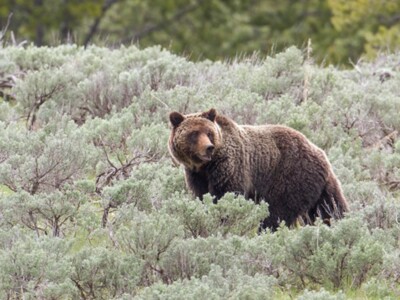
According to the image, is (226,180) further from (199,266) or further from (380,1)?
(380,1)

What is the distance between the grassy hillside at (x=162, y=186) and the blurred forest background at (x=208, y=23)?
16.3 m

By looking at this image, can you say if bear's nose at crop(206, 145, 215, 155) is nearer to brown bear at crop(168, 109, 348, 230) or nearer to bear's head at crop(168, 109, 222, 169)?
bear's head at crop(168, 109, 222, 169)

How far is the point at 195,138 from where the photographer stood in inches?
309

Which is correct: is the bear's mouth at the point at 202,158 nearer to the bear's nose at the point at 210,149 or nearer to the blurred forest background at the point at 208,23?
the bear's nose at the point at 210,149

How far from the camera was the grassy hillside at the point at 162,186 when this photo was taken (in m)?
6.64

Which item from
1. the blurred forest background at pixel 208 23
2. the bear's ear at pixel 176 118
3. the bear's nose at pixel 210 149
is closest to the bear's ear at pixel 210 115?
the bear's ear at pixel 176 118

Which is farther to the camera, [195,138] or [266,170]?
[266,170]

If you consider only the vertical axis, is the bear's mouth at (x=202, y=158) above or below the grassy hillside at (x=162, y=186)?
above

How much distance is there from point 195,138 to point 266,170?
0.70 metres

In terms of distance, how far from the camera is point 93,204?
879 cm

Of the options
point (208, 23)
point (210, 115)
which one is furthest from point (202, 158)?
point (208, 23)

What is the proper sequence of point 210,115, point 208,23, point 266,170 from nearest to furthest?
point 210,115, point 266,170, point 208,23

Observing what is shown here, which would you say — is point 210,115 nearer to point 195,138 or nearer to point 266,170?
point 195,138

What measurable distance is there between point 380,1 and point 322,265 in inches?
869
